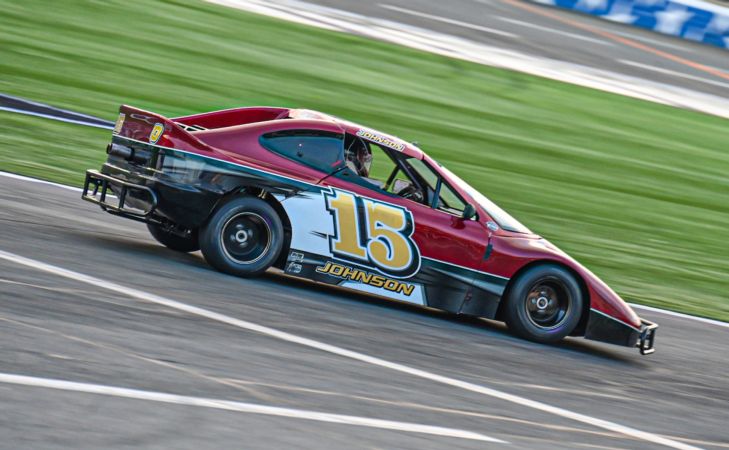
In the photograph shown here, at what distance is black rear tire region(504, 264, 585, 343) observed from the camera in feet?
29.0

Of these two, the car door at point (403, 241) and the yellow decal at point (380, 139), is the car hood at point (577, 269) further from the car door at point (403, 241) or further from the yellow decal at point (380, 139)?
the yellow decal at point (380, 139)

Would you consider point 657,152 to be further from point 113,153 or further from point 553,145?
point 113,153

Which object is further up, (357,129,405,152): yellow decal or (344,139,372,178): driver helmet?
(357,129,405,152): yellow decal

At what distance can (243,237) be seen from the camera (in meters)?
8.60

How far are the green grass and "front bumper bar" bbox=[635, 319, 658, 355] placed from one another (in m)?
2.26

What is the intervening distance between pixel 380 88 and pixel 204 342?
41.2 ft

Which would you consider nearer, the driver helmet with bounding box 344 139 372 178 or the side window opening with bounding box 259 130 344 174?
the side window opening with bounding box 259 130 344 174

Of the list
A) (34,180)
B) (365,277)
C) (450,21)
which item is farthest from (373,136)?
(450,21)

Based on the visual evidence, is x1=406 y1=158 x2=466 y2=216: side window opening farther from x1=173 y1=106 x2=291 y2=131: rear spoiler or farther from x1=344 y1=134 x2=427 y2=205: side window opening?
x1=173 y1=106 x2=291 y2=131: rear spoiler

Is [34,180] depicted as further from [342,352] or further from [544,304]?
[544,304]

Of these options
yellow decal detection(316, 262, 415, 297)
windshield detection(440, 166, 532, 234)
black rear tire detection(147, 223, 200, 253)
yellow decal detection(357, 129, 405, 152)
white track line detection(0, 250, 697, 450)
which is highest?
yellow decal detection(357, 129, 405, 152)

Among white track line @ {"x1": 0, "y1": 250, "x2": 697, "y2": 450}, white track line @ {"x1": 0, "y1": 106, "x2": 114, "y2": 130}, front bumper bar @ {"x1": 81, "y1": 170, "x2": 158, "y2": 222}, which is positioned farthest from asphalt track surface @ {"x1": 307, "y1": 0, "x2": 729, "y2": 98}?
white track line @ {"x1": 0, "y1": 250, "x2": 697, "y2": 450}

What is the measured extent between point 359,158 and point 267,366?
2.82 m

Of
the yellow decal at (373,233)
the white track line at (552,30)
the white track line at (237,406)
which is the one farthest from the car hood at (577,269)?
the white track line at (552,30)
